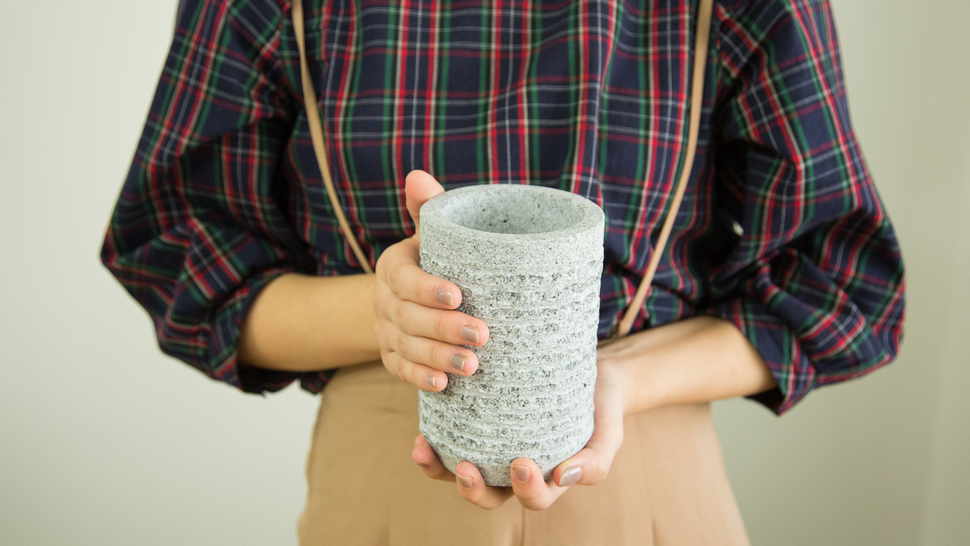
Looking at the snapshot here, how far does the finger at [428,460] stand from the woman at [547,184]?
5.9 inches

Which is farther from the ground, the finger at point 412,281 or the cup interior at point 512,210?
the cup interior at point 512,210

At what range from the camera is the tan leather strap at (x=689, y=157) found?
769 mm

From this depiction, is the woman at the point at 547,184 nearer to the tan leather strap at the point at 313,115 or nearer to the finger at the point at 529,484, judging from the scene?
the tan leather strap at the point at 313,115

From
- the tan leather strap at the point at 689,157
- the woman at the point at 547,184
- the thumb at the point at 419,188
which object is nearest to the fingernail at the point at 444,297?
the thumb at the point at 419,188

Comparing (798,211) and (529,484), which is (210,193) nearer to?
(529,484)

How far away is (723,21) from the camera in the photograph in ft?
2.49

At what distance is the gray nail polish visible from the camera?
1.76 ft

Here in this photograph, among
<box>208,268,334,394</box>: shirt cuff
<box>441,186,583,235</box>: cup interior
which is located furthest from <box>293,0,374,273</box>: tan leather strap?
<box>441,186,583,235</box>: cup interior

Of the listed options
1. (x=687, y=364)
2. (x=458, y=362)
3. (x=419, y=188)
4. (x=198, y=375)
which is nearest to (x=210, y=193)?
(x=419, y=188)

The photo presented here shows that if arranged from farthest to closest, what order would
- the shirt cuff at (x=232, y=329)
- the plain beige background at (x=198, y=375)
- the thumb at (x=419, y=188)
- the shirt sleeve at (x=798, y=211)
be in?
1. the plain beige background at (x=198, y=375)
2. the shirt cuff at (x=232, y=329)
3. the shirt sleeve at (x=798, y=211)
4. the thumb at (x=419, y=188)

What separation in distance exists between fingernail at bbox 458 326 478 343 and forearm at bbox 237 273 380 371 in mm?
259

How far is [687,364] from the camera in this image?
2.68 ft

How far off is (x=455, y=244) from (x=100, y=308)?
1151mm

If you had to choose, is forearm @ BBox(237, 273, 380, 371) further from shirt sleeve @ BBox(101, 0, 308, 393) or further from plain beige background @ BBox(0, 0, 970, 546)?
plain beige background @ BBox(0, 0, 970, 546)
